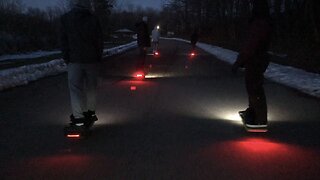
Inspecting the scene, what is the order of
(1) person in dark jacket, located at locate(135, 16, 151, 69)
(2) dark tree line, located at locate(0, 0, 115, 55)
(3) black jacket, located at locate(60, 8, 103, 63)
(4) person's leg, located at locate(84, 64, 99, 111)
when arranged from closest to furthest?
1. (3) black jacket, located at locate(60, 8, 103, 63)
2. (4) person's leg, located at locate(84, 64, 99, 111)
3. (1) person in dark jacket, located at locate(135, 16, 151, 69)
4. (2) dark tree line, located at locate(0, 0, 115, 55)

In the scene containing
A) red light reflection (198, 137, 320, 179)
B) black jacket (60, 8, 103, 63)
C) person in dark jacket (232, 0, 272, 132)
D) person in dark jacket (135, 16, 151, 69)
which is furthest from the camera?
person in dark jacket (135, 16, 151, 69)

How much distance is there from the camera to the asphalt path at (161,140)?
5.81 m

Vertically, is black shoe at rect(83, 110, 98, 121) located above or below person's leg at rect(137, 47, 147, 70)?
above

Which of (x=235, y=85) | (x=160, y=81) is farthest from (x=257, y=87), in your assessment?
(x=160, y=81)

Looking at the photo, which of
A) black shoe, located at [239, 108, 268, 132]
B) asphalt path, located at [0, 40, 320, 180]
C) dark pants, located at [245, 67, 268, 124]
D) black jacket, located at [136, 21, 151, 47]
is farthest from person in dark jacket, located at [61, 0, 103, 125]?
black jacket, located at [136, 21, 151, 47]

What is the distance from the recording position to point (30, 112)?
10562 millimetres

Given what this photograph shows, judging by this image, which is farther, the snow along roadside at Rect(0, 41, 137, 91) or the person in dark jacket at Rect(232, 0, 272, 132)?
the snow along roadside at Rect(0, 41, 137, 91)

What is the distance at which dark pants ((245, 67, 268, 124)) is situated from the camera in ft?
25.9

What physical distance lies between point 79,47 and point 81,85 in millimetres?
608

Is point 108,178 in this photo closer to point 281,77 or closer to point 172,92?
point 172,92

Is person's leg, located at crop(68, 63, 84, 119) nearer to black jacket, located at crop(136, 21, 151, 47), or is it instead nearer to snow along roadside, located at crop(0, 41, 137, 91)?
snow along roadside, located at crop(0, 41, 137, 91)

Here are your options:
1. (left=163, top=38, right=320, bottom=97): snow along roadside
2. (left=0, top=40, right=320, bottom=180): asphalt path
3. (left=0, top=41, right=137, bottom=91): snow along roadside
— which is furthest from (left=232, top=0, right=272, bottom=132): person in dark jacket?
(left=0, top=41, right=137, bottom=91): snow along roadside

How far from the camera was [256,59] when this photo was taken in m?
7.83

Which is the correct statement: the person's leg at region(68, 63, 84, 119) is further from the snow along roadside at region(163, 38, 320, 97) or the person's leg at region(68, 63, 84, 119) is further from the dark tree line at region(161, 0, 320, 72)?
the snow along roadside at region(163, 38, 320, 97)
